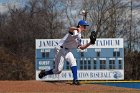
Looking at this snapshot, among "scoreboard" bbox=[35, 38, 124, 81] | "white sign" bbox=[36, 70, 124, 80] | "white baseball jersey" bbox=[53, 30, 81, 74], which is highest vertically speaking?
"white baseball jersey" bbox=[53, 30, 81, 74]

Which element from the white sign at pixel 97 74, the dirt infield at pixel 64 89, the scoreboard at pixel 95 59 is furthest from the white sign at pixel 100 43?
the dirt infield at pixel 64 89

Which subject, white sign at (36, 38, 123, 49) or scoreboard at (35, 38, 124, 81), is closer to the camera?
scoreboard at (35, 38, 124, 81)

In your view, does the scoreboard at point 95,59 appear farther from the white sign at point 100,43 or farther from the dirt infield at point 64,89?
the dirt infield at point 64,89

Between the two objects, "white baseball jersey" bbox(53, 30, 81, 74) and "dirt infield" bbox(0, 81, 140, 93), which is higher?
"white baseball jersey" bbox(53, 30, 81, 74)

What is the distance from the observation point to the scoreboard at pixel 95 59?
3391 cm

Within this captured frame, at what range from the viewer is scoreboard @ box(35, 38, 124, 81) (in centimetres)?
3391

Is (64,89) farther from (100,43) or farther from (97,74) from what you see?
(97,74)

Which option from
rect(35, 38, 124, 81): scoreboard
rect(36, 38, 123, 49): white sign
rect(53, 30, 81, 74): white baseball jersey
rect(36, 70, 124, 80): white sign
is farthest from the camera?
rect(36, 70, 124, 80): white sign

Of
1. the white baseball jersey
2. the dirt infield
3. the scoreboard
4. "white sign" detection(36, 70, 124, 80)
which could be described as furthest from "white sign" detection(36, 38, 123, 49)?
the white baseball jersey

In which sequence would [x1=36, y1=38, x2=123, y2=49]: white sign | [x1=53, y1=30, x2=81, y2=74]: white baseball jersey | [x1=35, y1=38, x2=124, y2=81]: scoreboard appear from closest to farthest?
[x1=53, y1=30, x2=81, y2=74]: white baseball jersey, [x1=35, y1=38, x2=124, y2=81]: scoreboard, [x1=36, y1=38, x2=123, y2=49]: white sign

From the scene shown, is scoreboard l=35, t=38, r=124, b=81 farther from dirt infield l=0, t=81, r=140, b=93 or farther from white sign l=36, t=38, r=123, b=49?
dirt infield l=0, t=81, r=140, b=93

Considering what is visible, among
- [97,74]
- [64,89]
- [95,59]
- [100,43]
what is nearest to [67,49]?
[64,89]

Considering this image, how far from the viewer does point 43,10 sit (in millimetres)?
52031

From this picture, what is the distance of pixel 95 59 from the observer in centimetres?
3397
